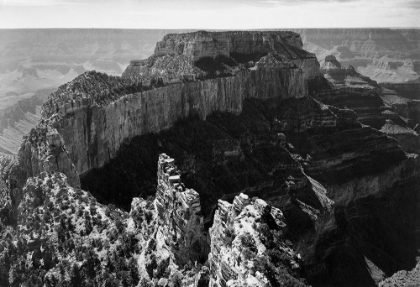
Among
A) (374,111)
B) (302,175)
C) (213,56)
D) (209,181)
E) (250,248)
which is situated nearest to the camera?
(250,248)

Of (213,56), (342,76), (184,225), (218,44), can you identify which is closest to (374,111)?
(342,76)

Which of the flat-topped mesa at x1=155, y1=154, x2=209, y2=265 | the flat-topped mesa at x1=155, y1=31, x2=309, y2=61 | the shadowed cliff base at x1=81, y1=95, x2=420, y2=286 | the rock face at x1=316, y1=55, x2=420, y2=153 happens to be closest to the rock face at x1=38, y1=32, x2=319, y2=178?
the flat-topped mesa at x1=155, y1=31, x2=309, y2=61

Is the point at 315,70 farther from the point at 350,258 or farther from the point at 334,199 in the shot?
the point at 350,258

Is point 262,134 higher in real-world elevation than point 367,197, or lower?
higher

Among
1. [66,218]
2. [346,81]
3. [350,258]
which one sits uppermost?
[66,218]

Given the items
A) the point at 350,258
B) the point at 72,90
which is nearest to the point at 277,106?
the point at 350,258

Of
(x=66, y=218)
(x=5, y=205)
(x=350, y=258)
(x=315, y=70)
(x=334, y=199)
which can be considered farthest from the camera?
(x=315, y=70)

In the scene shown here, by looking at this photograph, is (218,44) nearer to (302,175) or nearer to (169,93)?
(169,93)
